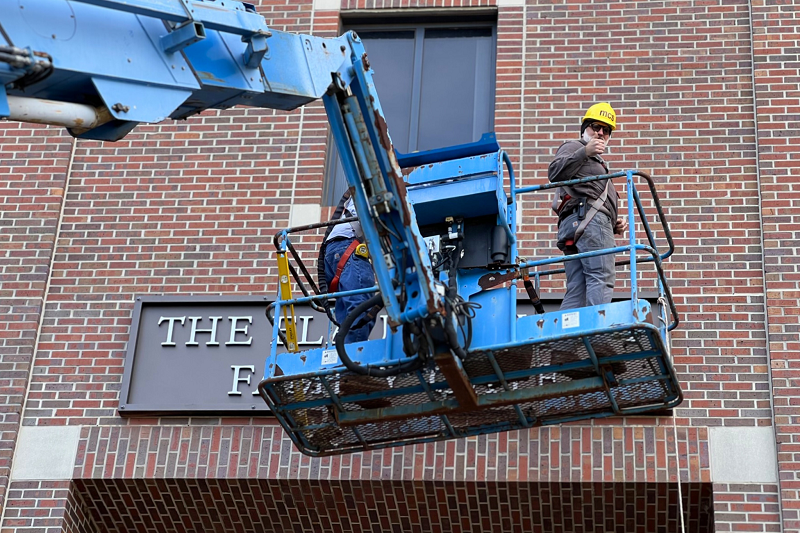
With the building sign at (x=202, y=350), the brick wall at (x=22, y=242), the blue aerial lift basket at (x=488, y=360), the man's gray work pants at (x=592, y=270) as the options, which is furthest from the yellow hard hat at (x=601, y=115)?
the brick wall at (x=22, y=242)

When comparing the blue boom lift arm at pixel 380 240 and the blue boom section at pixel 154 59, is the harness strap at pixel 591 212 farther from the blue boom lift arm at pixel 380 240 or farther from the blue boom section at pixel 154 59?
the blue boom section at pixel 154 59

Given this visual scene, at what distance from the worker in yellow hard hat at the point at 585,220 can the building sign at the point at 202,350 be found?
2012 mm

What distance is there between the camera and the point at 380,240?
336 inches

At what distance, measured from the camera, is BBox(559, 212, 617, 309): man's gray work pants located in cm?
965

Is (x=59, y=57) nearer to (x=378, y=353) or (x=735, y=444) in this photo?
(x=378, y=353)

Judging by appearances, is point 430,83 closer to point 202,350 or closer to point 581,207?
point 202,350

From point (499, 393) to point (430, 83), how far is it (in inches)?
218

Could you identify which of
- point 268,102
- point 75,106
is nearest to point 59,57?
point 75,106

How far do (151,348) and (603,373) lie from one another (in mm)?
4951

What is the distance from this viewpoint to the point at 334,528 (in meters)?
12.1

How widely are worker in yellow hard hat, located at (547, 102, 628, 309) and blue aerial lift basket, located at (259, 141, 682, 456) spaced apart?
1.46ft

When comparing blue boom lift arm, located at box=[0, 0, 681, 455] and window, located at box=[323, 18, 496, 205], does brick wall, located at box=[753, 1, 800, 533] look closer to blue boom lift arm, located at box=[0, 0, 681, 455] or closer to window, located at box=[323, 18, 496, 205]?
blue boom lift arm, located at box=[0, 0, 681, 455]

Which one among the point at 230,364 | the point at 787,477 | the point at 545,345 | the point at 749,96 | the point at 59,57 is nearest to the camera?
the point at 59,57

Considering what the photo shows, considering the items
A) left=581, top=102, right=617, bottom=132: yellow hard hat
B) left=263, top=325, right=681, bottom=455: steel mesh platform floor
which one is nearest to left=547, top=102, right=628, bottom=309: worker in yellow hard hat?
left=581, top=102, right=617, bottom=132: yellow hard hat
